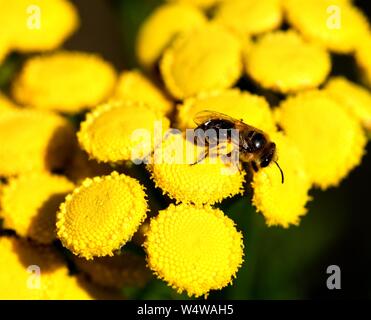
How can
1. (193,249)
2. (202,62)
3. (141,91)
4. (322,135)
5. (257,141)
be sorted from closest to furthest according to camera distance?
(193,249)
(257,141)
(322,135)
(202,62)
(141,91)

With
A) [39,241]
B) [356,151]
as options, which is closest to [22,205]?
[39,241]

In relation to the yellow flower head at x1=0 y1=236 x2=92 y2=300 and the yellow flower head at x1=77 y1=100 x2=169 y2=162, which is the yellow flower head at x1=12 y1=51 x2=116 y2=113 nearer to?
the yellow flower head at x1=77 y1=100 x2=169 y2=162

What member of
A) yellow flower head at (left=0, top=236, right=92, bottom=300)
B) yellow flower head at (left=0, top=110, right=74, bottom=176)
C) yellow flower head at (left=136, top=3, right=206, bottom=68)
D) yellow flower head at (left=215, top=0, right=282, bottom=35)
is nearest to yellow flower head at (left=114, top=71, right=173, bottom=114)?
yellow flower head at (left=136, top=3, right=206, bottom=68)

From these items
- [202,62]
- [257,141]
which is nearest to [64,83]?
[202,62]

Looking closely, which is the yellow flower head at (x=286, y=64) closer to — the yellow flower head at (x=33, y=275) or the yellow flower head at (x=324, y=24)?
the yellow flower head at (x=324, y=24)

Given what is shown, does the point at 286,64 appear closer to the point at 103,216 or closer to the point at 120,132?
the point at 120,132

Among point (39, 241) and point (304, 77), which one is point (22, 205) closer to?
point (39, 241)

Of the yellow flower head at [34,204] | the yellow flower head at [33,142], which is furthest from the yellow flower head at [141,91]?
the yellow flower head at [34,204]
